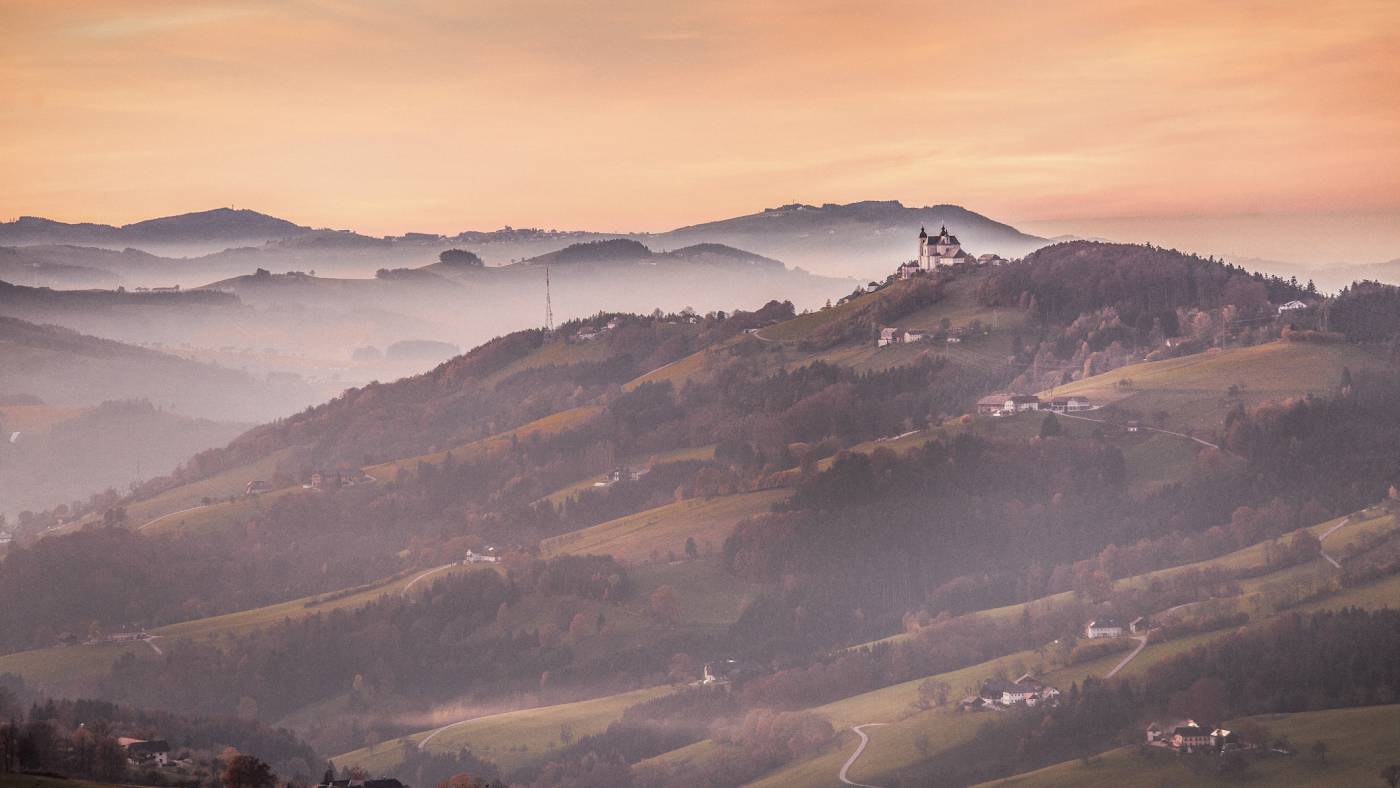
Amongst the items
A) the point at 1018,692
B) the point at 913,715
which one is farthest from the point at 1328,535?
the point at 913,715

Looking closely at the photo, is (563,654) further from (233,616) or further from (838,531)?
(233,616)

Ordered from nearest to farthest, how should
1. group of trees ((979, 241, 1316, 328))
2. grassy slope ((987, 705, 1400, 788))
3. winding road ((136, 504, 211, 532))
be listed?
1. grassy slope ((987, 705, 1400, 788))
2. winding road ((136, 504, 211, 532))
3. group of trees ((979, 241, 1316, 328))

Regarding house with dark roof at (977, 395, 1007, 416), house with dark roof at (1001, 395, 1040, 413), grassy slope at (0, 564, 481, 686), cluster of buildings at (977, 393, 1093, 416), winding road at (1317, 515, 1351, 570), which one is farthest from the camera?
house with dark roof at (977, 395, 1007, 416)

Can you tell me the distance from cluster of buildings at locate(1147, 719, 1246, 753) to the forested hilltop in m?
2.90

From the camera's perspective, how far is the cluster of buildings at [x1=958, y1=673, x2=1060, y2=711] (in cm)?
9556

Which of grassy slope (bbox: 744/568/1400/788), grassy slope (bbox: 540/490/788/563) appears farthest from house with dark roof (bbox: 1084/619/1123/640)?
grassy slope (bbox: 540/490/788/563)

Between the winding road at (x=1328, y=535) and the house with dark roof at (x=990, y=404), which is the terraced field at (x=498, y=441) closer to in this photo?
the house with dark roof at (x=990, y=404)

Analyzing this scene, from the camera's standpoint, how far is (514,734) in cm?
10569

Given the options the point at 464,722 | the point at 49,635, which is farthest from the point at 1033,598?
the point at 49,635

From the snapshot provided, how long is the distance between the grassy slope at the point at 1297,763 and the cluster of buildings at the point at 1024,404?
2414 inches

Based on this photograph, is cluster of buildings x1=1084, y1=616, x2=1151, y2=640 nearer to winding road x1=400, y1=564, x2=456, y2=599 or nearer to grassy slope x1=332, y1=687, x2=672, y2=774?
grassy slope x1=332, y1=687, x2=672, y2=774

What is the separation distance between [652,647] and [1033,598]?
2637 cm

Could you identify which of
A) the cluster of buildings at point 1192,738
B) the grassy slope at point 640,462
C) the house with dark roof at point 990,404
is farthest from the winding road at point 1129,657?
the grassy slope at point 640,462

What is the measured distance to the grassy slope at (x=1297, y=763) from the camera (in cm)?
7956
